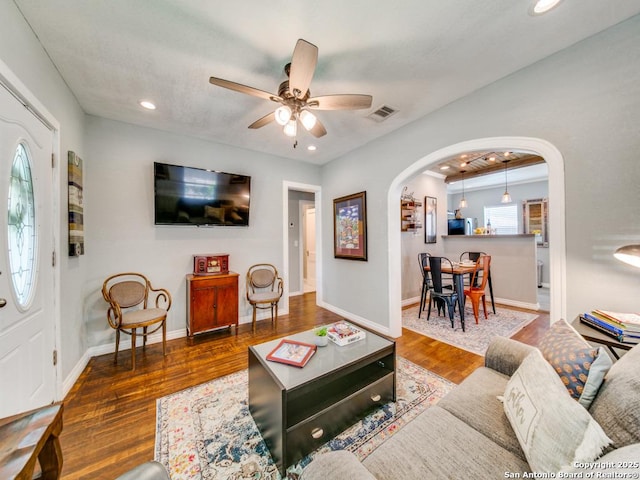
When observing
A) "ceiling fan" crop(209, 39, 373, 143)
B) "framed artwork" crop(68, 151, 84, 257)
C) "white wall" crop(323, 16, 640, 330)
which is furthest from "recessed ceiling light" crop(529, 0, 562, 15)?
"framed artwork" crop(68, 151, 84, 257)

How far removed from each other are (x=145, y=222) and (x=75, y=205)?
79 centimetres

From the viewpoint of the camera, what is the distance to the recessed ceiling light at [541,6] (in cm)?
147

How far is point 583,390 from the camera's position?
3.31ft

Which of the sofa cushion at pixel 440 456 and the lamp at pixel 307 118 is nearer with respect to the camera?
the sofa cushion at pixel 440 456

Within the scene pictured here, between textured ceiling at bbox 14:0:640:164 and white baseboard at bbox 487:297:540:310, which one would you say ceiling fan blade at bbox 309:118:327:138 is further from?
white baseboard at bbox 487:297:540:310

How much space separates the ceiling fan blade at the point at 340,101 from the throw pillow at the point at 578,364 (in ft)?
6.41

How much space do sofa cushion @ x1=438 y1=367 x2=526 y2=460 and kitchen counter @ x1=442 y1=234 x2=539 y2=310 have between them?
3989 millimetres

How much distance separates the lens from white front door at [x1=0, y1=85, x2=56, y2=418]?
1401mm

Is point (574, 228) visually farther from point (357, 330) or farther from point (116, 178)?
point (116, 178)

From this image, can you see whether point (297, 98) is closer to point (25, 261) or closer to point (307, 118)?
point (307, 118)

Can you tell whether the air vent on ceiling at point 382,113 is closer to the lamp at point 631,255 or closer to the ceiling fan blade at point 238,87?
the ceiling fan blade at point 238,87

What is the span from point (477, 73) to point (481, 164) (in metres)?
3.35

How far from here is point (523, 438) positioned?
3.22 ft

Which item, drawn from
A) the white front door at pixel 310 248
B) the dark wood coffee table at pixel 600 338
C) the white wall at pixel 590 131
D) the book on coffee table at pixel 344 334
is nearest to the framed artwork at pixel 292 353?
the book on coffee table at pixel 344 334
